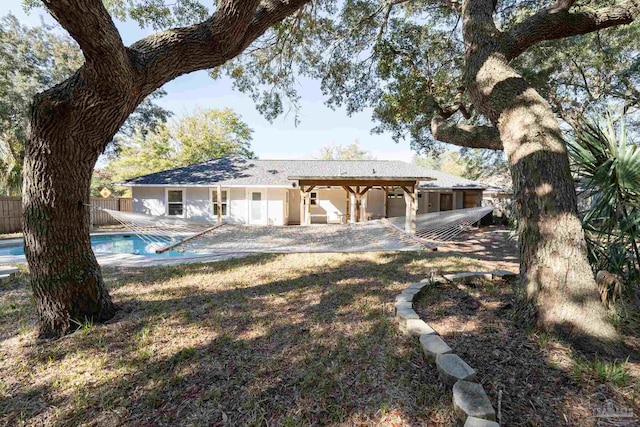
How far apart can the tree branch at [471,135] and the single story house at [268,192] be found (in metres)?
6.39

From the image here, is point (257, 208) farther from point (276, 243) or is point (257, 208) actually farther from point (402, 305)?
point (402, 305)

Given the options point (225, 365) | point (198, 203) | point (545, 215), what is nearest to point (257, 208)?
point (198, 203)

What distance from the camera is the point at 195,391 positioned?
1534mm

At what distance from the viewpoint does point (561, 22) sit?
8.31 feet

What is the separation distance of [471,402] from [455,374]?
19 centimetres

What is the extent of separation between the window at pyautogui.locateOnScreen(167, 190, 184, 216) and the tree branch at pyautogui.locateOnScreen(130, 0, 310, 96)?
10420 mm

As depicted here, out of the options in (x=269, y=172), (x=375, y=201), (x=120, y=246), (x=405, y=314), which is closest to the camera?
(x=405, y=314)

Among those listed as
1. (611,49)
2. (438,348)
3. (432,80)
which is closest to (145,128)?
(432,80)

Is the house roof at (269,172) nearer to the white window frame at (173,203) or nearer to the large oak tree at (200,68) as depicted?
the white window frame at (173,203)

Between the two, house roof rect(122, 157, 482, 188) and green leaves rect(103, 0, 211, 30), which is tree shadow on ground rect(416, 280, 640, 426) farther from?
house roof rect(122, 157, 482, 188)

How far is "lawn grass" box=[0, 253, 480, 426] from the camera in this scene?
1.38m

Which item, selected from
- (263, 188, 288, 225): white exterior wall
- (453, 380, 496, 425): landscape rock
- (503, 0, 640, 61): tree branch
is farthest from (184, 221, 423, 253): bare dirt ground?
(263, 188, 288, 225): white exterior wall

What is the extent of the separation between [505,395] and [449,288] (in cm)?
160

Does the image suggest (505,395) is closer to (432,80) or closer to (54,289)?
(54,289)
